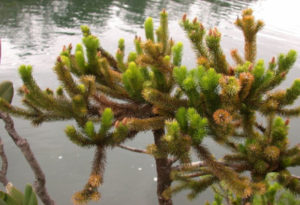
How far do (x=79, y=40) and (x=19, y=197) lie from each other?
39.7ft

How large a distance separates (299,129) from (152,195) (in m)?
4.79

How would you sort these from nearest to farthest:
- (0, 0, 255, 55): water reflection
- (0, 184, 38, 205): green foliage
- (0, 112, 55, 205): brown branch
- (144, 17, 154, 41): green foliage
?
(0, 184, 38, 205): green foliage < (0, 112, 55, 205): brown branch < (144, 17, 154, 41): green foliage < (0, 0, 255, 55): water reflection

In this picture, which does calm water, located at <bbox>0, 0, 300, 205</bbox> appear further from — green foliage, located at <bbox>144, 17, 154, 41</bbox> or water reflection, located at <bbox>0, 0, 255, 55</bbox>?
green foliage, located at <bbox>144, 17, 154, 41</bbox>

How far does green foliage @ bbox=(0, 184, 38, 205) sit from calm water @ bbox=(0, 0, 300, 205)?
11.7 ft

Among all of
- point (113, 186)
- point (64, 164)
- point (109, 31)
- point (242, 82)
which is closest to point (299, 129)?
point (113, 186)

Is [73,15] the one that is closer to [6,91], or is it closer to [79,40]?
[79,40]

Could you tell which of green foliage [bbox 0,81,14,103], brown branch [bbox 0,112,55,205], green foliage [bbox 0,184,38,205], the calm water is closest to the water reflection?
the calm water

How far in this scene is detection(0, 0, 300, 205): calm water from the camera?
571 centimetres

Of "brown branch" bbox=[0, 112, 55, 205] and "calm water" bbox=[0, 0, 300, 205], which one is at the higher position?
"brown branch" bbox=[0, 112, 55, 205]

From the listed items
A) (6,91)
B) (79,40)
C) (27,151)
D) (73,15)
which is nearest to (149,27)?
(6,91)

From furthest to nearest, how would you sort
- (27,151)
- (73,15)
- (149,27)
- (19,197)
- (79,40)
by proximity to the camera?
1. (73,15)
2. (79,40)
3. (149,27)
4. (27,151)
5. (19,197)

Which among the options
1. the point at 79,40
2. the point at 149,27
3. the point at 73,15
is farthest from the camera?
the point at 73,15

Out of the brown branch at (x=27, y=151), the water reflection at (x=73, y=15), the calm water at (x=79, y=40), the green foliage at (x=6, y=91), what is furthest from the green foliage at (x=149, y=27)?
the water reflection at (x=73, y=15)

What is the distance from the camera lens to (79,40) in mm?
13180
